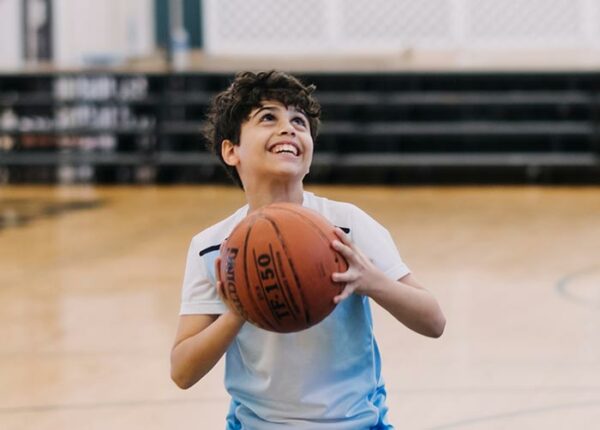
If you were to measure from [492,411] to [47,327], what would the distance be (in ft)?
6.35

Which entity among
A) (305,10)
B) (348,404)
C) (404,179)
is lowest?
(404,179)

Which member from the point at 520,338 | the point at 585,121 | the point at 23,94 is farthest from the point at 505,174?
the point at 520,338

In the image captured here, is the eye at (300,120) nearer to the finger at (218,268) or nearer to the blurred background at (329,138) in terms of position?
the finger at (218,268)

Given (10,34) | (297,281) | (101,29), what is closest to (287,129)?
(297,281)

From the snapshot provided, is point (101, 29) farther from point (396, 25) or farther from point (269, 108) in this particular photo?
point (269, 108)

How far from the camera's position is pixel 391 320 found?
446cm

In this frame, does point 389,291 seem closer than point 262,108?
Yes

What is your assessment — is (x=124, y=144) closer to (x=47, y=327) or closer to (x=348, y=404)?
(x=47, y=327)

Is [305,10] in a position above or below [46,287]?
above

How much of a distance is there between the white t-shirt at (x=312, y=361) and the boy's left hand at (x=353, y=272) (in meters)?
0.12

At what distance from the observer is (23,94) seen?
11477mm

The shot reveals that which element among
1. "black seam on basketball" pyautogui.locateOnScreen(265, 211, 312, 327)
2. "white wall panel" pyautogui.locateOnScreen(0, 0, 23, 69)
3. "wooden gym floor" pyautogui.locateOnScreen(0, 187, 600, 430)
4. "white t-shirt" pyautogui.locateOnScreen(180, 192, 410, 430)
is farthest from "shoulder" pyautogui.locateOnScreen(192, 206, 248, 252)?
"white wall panel" pyautogui.locateOnScreen(0, 0, 23, 69)

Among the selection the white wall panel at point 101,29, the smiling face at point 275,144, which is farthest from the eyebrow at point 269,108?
the white wall panel at point 101,29

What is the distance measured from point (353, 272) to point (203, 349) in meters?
0.27
